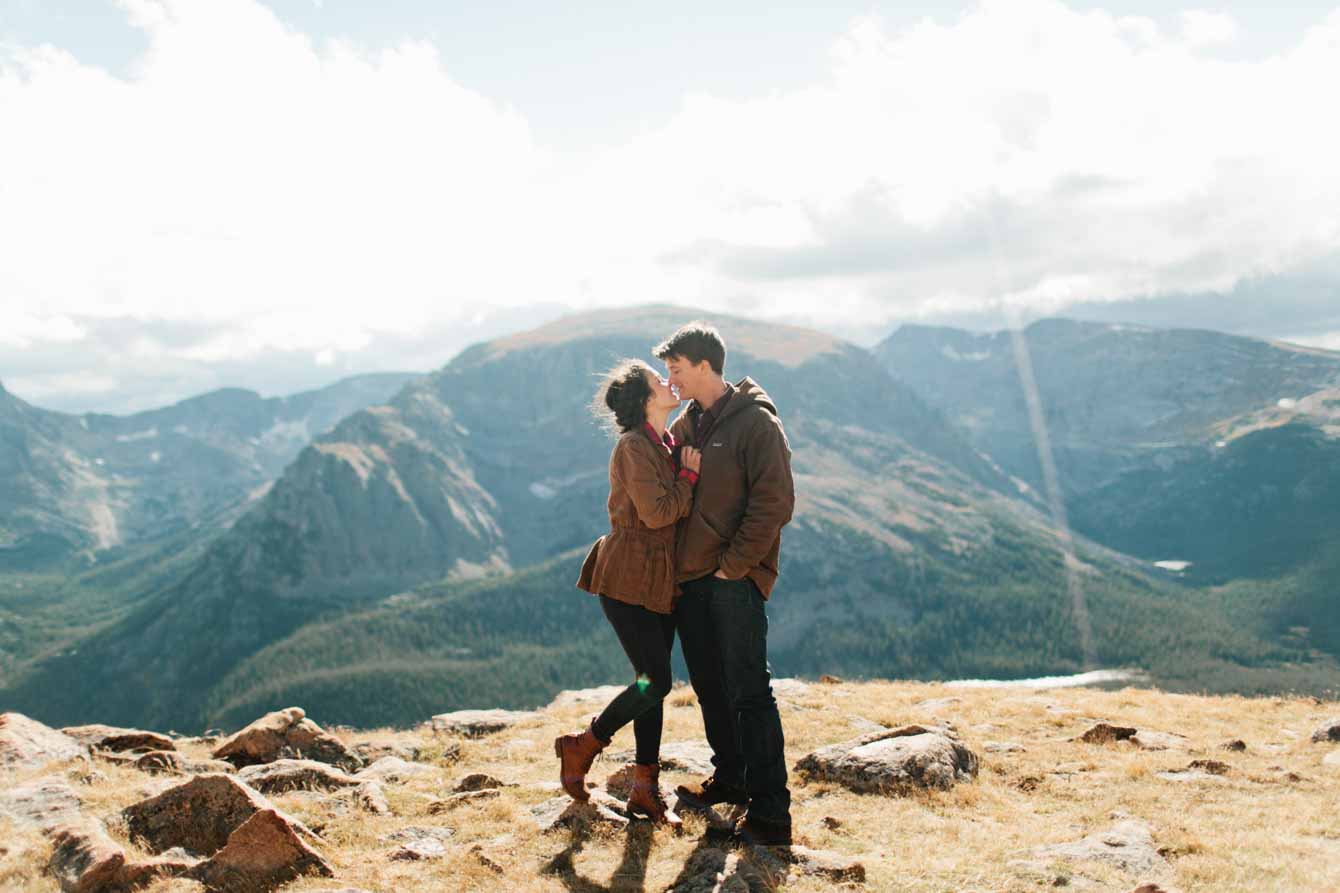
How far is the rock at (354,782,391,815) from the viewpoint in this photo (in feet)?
40.5

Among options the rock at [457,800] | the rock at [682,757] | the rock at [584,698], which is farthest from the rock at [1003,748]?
the rock at [584,698]

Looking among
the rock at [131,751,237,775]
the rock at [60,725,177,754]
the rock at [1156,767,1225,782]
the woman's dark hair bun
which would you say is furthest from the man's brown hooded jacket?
the rock at [60,725,177,754]

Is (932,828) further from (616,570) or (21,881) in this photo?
(21,881)

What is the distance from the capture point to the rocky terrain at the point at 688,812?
9398mm

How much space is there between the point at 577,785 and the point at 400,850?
231 centimetres

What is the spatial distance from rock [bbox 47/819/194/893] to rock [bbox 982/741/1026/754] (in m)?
12.9

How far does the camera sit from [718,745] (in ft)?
38.4

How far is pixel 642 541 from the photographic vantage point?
10500 millimetres

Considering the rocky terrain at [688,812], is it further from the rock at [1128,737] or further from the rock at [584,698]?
the rock at [584,698]

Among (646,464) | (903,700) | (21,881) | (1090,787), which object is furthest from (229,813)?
(903,700)

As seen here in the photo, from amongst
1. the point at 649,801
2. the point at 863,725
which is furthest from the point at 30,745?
the point at 863,725

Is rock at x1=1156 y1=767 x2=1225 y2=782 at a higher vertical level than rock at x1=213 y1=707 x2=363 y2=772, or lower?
lower

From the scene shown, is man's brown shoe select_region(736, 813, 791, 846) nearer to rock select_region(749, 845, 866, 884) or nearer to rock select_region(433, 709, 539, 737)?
rock select_region(749, 845, 866, 884)

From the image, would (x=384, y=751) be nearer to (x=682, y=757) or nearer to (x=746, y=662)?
(x=682, y=757)
